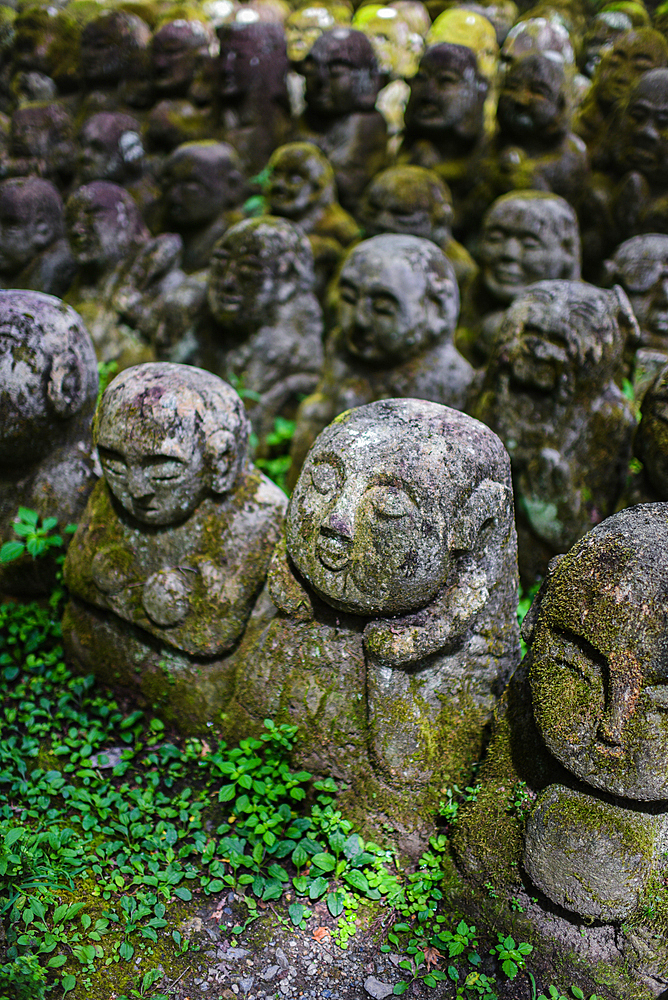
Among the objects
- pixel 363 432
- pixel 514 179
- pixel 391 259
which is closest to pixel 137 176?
pixel 514 179

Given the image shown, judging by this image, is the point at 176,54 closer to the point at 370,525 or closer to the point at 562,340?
the point at 562,340

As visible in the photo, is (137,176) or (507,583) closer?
(507,583)

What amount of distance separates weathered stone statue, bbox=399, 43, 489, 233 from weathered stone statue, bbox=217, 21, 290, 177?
5.61 ft

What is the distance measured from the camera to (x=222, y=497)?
3.72 metres

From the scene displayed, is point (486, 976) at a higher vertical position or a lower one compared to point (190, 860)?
higher

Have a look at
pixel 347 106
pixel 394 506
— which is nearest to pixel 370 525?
pixel 394 506

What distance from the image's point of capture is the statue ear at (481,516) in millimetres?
2920

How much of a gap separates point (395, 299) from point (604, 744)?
3423 millimetres

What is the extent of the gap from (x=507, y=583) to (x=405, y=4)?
38.3ft

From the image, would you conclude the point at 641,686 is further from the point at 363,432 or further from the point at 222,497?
the point at 222,497

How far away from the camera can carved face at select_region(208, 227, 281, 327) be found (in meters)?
6.17

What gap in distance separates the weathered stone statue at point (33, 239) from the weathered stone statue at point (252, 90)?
97.5 inches

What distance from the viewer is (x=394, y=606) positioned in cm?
292

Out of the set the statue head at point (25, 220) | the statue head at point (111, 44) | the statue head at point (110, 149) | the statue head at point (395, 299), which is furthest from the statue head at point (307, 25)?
the statue head at point (395, 299)
